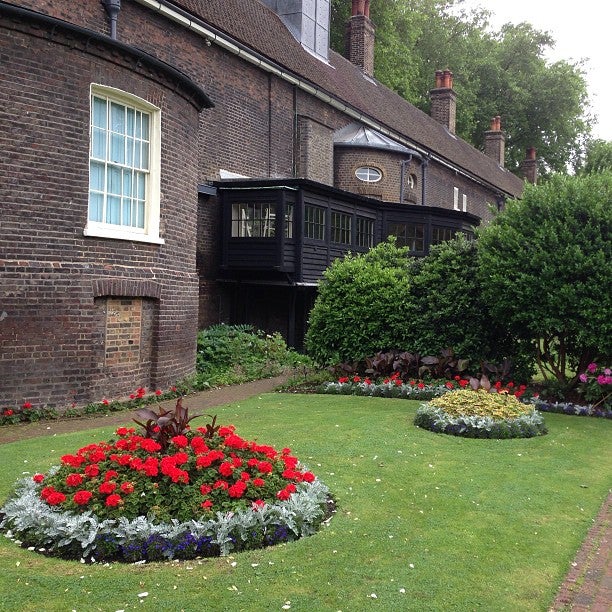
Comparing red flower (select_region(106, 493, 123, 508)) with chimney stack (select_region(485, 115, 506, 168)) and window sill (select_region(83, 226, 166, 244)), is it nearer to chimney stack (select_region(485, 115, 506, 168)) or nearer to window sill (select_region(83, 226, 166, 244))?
window sill (select_region(83, 226, 166, 244))

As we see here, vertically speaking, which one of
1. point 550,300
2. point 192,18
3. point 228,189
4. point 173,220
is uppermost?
point 192,18

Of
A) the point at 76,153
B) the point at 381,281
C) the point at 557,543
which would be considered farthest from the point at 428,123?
the point at 557,543

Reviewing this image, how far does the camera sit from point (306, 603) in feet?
13.2

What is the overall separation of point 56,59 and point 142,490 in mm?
7110

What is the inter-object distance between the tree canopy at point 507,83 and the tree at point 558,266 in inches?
1317

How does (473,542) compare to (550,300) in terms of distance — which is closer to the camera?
(473,542)

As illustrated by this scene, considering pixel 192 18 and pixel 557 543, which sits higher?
pixel 192 18

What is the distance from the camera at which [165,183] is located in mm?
11664

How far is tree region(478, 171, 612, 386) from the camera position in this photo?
10.7 meters

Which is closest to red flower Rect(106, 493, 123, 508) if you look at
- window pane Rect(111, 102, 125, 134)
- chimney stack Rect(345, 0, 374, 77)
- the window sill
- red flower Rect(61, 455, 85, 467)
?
red flower Rect(61, 455, 85, 467)

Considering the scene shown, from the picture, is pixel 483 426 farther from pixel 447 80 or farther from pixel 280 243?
pixel 447 80

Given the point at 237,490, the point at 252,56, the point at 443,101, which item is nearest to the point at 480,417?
the point at 237,490

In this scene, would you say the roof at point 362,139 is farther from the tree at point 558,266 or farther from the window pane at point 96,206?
the window pane at point 96,206

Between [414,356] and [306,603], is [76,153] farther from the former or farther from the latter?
[306,603]
